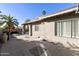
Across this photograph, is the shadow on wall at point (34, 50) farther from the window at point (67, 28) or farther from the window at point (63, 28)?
the window at point (63, 28)

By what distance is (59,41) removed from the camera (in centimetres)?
1112

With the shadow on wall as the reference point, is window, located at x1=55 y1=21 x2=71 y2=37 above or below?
above

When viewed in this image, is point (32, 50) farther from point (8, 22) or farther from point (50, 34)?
point (50, 34)

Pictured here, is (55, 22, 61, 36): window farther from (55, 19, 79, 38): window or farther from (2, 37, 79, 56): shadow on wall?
(2, 37, 79, 56): shadow on wall

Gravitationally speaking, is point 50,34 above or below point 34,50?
above

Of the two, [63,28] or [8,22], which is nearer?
[8,22]

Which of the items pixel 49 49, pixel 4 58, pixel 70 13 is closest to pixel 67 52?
pixel 49 49

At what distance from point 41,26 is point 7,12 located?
136 inches

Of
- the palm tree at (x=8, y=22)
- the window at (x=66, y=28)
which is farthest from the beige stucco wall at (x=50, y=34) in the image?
the palm tree at (x=8, y=22)

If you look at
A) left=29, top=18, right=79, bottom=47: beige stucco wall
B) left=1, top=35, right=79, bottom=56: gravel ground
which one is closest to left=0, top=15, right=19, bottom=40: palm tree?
left=1, top=35, right=79, bottom=56: gravel ground

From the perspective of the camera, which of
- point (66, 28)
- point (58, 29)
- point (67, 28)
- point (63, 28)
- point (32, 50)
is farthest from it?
point (58, 29)

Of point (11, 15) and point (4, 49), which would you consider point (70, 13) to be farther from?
point (4, 49)

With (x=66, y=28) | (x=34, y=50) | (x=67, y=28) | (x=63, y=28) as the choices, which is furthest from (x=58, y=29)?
(x=34, y=50)

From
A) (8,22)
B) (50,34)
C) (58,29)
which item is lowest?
(50,34)
